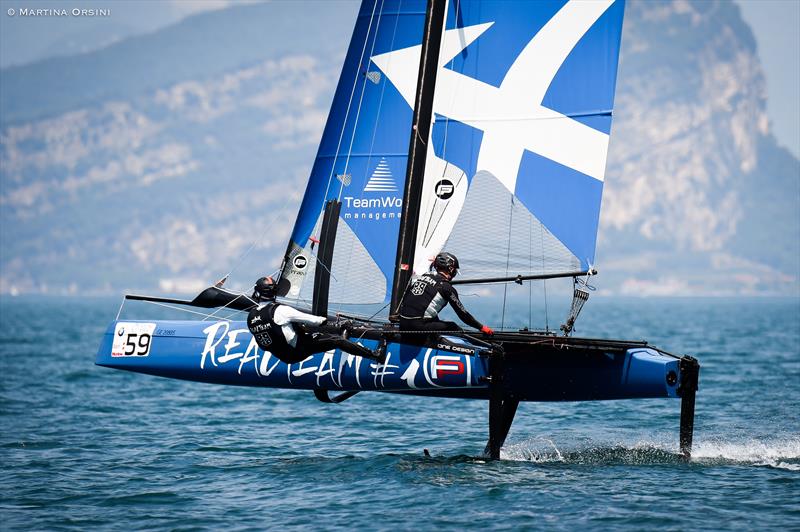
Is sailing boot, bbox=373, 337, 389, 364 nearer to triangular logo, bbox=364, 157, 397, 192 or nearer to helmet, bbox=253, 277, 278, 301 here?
helmet, bbox=253, 277, 278, 301

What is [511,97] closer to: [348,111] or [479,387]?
[348,111]

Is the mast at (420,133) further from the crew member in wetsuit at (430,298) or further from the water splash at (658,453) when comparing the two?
the water splash at (658,453)

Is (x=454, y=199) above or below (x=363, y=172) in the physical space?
below

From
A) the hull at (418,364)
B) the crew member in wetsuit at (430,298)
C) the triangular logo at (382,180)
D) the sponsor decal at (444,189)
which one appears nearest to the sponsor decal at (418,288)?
the crew member in wetsuit at (430,298)

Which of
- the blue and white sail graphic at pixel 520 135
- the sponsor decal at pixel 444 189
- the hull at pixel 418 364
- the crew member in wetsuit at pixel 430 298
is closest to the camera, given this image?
the crew member in wetsuit at pixel 430 298

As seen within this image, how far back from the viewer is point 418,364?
38.6 feet

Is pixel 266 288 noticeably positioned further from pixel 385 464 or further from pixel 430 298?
pixel 385 464

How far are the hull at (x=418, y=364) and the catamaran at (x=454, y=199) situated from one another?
2 cm

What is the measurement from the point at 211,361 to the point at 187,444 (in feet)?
6.59

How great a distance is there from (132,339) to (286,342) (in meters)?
2.37

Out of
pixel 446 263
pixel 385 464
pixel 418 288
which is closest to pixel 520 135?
pixel 446 263

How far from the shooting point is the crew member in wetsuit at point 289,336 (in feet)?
38.0

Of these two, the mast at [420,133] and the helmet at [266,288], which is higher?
the mast at [420,133]

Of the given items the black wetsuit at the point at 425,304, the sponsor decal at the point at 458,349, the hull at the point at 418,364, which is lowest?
the hull at the point at 418,364
